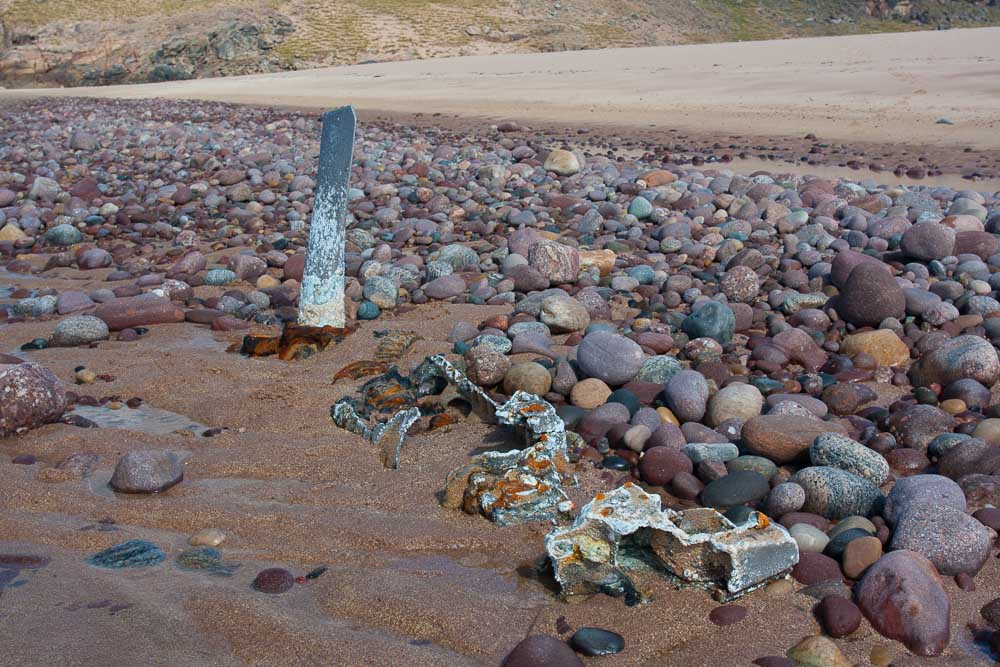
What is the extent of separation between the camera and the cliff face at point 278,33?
38.2 meters

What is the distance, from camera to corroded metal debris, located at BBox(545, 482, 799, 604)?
7.83 feet

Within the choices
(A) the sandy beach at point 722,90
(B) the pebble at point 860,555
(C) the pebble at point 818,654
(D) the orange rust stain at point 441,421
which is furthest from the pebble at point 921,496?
(A) the sandy beach at point 722,90

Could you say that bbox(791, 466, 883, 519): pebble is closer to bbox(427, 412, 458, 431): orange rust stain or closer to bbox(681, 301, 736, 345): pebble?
bbox(427, 412, 458, 431): orange rust stain

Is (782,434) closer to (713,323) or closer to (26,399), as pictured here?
(713,323)

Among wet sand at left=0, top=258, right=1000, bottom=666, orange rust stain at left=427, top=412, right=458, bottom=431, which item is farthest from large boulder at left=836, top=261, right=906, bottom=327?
orange rust stain at left=427, top=412, right=458, bottom=431

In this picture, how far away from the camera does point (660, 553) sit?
2.47 metres

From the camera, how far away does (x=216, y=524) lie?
2.78 metres

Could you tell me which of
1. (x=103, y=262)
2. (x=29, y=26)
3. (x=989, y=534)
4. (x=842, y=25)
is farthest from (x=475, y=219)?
(x=842, y=25)

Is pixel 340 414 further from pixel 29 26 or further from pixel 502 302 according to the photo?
pixel 29 26

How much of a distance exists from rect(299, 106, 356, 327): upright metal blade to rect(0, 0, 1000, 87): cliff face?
35784 mm

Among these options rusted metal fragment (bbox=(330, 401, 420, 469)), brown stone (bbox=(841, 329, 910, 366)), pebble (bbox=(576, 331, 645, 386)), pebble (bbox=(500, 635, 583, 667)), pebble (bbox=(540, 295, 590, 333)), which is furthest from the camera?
pebble (bbox=(540, 295, 590, 333))

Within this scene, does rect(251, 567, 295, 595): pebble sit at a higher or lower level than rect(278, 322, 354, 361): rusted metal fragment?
lower

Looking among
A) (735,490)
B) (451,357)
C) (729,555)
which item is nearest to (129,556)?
(729,555)

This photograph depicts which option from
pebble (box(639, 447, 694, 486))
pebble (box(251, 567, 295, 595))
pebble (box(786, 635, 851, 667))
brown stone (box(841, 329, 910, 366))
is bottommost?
pebble (box(786, 635, 851, 667))
